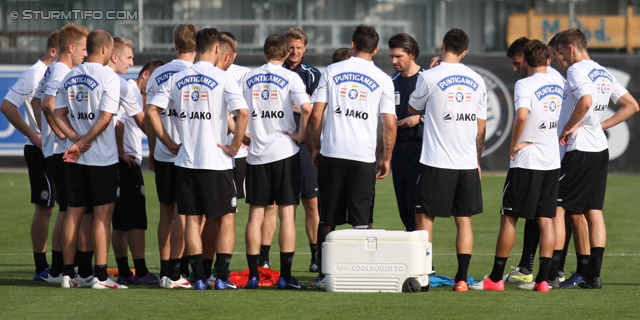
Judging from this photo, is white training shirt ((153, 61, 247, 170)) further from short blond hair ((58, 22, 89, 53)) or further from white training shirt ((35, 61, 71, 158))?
short blond hair ((58, 22, 89, 53))

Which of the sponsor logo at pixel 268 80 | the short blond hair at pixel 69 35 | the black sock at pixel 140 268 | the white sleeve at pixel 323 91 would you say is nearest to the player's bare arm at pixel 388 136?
the white sleeve at pixel 323 91

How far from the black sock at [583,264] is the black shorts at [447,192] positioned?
117 centimetres

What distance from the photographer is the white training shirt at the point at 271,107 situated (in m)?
8.19

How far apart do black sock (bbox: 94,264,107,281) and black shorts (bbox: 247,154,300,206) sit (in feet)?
4.49

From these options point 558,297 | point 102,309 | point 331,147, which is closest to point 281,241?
point 331,147

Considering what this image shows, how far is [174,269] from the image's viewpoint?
26.4ft

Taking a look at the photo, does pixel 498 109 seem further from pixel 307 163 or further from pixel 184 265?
pixel 184 265

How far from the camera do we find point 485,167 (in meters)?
19.8

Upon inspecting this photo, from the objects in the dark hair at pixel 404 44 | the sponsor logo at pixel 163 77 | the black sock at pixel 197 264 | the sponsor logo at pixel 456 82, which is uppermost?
the dark hair at pixel 404 44

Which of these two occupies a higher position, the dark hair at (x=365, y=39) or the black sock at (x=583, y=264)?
the dark hair at (x=365, y=39)

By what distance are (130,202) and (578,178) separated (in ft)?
13.5

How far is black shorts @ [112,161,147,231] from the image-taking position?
856 centimetres

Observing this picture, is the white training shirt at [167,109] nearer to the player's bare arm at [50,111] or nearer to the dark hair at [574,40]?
the player's bare arm at [50,111]

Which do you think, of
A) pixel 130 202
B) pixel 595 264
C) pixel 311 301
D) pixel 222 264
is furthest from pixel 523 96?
pixel 130 202
